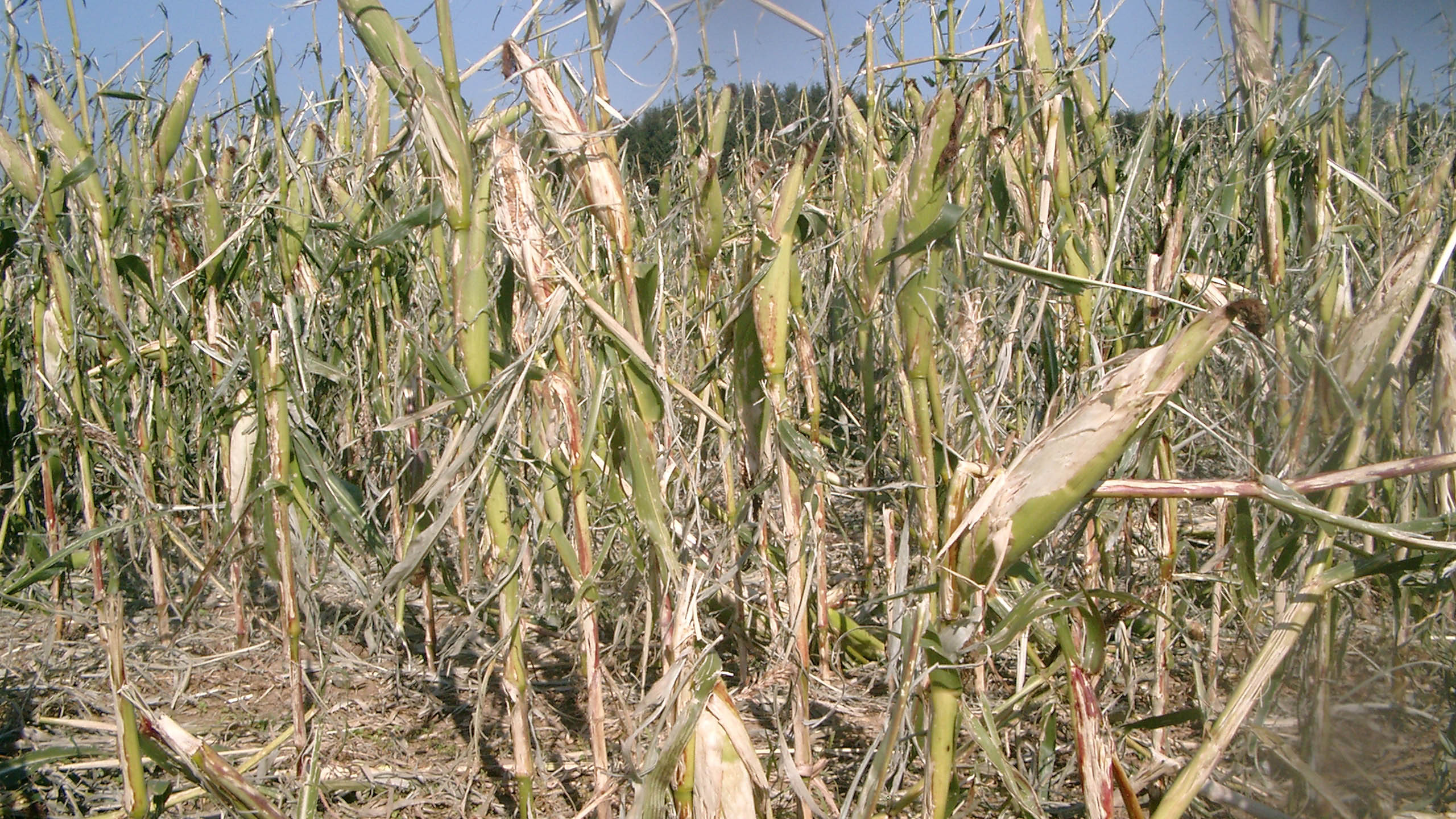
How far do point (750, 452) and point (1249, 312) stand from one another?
61cm

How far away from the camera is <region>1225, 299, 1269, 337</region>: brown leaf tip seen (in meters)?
0.60

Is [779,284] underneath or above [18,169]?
underneath

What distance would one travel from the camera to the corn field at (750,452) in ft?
2.56

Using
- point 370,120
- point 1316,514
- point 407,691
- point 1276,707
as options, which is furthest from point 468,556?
point 1316,514

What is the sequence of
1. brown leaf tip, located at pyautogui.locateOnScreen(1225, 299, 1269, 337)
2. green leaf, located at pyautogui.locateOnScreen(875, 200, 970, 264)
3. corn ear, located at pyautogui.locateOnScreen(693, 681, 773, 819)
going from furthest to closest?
corn ear, located at pyautogui.locateOnScreen(693, 681, 773, 819) → green leaf, located at pyautogui.locateOnScreen(875, 200, 970, 264) → brown leaf tip, located at pyautogui.locateOnScreen(1225, 299, 1269, 337)

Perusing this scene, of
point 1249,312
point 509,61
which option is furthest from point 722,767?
point 509,61

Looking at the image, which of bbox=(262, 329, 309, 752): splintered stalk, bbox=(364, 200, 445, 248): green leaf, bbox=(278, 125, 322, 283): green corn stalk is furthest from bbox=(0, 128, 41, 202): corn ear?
bbox=(364, 200, 445, 248): green leaf

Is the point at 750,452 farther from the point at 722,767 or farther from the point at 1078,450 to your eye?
the point at 1078,450

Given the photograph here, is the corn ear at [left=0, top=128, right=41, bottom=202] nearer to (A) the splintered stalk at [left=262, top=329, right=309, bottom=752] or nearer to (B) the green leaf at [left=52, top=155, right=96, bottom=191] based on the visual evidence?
(B) the green leaf at [left=52, top=155, right=96, bottom=191]

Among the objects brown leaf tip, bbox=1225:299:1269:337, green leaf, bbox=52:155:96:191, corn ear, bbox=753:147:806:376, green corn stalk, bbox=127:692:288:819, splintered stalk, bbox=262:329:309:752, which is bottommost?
green corn stalk, bbox=127:692:288:819

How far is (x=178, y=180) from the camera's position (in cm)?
204

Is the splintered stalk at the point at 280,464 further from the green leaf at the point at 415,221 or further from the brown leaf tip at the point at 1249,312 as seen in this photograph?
the brown leaf tip at the point at 1249,312

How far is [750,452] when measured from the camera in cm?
112

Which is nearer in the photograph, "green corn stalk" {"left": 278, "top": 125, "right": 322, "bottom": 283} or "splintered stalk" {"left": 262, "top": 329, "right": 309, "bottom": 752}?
"splintered stalk" {"left": 262, "top": 329, "right": 309, "bottom": 752}
